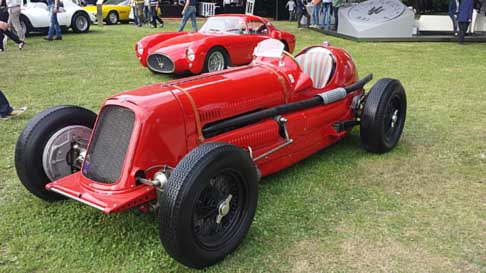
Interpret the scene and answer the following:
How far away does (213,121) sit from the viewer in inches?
142

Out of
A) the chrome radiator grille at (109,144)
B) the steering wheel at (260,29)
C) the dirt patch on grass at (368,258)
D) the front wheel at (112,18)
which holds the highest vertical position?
A: the front wheel at (112,18)

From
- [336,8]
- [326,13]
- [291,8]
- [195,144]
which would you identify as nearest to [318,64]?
[195,144]

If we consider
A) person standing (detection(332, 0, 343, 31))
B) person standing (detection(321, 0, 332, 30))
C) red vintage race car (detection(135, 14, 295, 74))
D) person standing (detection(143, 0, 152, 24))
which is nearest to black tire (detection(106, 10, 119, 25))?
person standing (detection(143, 0, 152, 24))

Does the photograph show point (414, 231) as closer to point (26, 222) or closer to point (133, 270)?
point (133, 270)

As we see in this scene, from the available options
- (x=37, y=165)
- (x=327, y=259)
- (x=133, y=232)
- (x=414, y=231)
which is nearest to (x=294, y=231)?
(x=327, y=259)

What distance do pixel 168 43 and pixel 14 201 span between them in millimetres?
5740

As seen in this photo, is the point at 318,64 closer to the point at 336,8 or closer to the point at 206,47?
the point at 206,47

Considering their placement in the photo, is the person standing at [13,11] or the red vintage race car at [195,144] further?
the person standing at [13,11]

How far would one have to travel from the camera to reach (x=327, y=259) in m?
3.07

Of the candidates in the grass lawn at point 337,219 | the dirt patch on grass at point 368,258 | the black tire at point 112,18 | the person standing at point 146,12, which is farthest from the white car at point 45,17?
the dirt patch on grass at point 368,258

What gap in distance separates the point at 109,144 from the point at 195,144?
0.64m

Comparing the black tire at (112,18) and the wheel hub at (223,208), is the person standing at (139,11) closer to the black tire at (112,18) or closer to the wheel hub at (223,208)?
the black tire at (112,18)

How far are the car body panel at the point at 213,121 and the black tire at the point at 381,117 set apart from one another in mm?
286

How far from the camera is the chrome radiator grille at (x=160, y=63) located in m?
8.70
